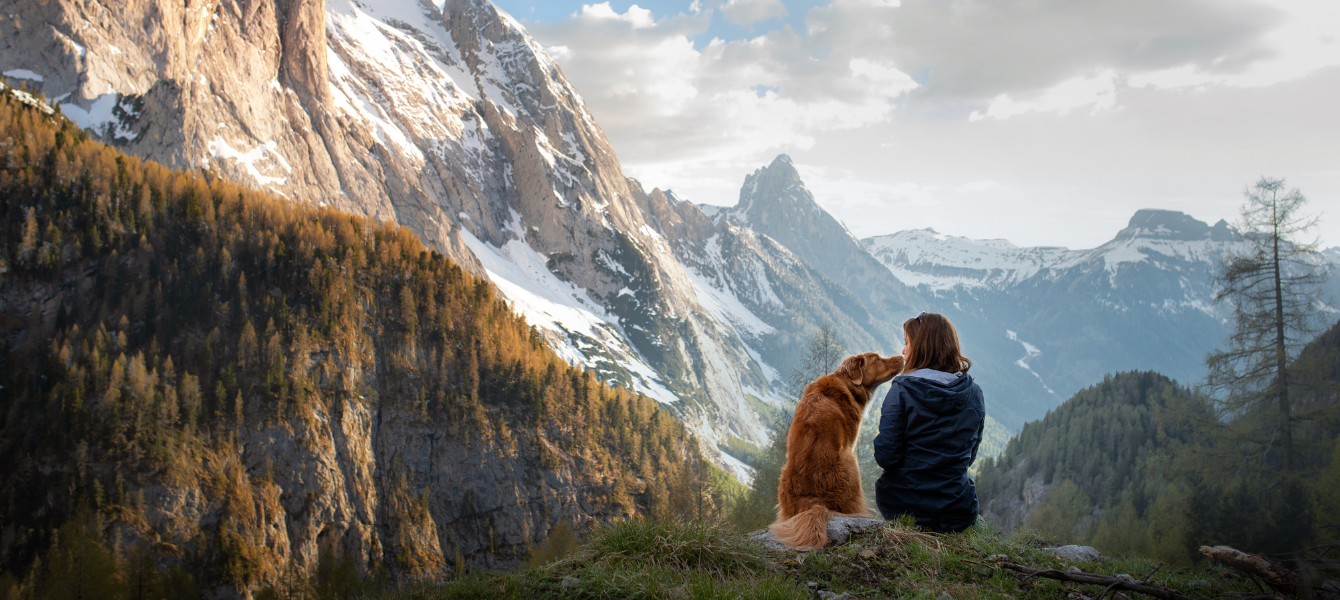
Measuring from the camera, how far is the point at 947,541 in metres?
5.47

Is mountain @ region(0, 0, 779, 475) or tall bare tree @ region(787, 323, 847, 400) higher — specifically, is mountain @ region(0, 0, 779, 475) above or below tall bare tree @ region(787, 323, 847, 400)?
above

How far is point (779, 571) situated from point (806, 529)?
76cm

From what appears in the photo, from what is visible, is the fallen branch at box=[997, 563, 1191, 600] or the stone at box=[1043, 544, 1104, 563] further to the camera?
the stone at box=[1043, 544, 1104, 563]

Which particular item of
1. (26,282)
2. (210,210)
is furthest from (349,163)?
(26,282)

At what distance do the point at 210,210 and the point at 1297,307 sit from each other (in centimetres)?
8912

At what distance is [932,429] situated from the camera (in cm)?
557

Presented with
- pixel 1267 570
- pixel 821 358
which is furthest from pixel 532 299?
pixel 1267 570

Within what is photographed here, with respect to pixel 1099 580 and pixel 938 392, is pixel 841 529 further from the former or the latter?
pixel 1099 580

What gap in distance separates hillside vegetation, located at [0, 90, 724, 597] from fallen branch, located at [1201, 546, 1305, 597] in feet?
125

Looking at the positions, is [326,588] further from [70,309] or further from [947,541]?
[947,541]

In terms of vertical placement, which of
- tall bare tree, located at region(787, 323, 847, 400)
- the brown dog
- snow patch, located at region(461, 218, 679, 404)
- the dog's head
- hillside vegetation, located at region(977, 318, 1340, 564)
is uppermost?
snow patch, located at region(461, 218, 679, 404)

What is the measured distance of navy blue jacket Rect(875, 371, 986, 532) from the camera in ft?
17.9

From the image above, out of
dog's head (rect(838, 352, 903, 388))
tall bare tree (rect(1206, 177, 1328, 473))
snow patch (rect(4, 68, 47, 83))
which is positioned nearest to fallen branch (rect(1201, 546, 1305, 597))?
dog's head (rect(838, 352, 903, 388))

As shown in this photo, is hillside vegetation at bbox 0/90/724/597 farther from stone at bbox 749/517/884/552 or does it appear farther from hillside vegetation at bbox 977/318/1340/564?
stone at bbox 749/517/884/552
